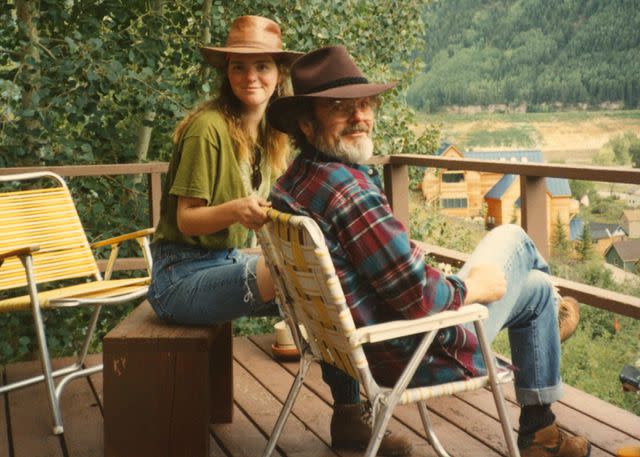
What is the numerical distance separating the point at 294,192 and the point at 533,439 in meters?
0.92

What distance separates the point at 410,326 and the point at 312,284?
22 centimetres

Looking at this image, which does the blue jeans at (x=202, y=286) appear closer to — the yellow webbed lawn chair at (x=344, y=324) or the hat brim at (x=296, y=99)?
the yellow webbed lawn chair at (x=344, y=324)

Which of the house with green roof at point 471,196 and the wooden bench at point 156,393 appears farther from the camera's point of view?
the house with green roof at point 471,196

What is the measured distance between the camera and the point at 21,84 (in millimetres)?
5801

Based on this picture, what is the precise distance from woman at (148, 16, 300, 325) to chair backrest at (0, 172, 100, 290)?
1.00 meters

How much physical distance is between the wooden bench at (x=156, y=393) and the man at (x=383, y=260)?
52 cm

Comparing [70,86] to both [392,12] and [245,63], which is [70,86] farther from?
[392,12]

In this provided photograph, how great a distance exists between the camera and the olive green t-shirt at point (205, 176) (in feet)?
7.92

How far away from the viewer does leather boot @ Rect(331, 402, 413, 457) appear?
255 cm

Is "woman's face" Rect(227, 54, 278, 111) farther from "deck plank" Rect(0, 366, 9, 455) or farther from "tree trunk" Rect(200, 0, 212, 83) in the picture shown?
"tree trunk" Rect(200, 0, 212, 83)

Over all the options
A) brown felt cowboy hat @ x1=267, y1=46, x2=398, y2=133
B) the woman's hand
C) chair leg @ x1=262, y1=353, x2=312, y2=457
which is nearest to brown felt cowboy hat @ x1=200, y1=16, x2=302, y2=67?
brown felt cowboy hat @ x1=267, y1=46, x2=398, y2=133

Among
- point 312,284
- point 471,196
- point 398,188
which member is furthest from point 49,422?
point 471,196

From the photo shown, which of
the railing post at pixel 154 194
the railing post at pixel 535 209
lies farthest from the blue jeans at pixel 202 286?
the railing post at pixel 154 194

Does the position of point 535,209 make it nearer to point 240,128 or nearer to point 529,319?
point 529,319
